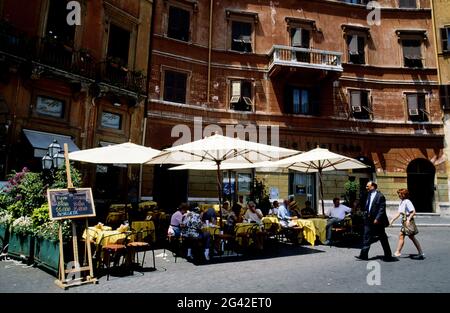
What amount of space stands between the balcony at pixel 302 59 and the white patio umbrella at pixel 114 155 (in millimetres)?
11585

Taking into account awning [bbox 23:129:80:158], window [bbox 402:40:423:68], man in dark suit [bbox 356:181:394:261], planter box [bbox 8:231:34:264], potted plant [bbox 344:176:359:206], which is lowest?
A: planter box [bbox 8:231:34:264]

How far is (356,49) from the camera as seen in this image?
2034 cm

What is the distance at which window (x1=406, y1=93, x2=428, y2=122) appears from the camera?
19719mm

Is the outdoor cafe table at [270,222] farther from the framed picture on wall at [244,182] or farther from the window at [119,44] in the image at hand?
Result: the window at [119,44]

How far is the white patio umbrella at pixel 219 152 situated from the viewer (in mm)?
7617

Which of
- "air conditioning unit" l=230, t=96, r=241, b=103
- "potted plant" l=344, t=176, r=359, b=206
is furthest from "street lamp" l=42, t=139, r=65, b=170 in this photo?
"potted plant" l=344, t=176, r=359, b=206

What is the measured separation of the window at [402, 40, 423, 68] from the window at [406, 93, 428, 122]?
2109 mm

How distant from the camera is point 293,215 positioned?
1165cm

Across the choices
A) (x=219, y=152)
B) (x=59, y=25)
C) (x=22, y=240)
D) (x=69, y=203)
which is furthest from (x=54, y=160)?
(x=59, y=25)

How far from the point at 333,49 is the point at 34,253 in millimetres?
19497

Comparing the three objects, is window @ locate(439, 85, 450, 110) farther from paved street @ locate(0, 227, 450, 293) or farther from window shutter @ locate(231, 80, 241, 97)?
paved street @ locate(0, 227, 450, 293)

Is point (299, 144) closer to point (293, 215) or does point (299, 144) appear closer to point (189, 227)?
point (293, 215)
